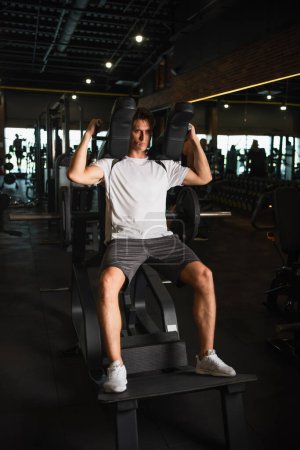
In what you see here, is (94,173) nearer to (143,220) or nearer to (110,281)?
(143,220)

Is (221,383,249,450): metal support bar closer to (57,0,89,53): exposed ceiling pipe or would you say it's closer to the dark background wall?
(57,0,89,53): exposed ceiling pipe

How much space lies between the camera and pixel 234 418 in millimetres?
1449

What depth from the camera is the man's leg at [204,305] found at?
162 centimetres

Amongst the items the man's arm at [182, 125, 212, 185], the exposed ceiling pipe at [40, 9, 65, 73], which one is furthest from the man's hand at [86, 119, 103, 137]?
the exposed ceiling pipe at [40, 9, 65, 73]

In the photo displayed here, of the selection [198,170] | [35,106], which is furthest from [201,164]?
[35,106]

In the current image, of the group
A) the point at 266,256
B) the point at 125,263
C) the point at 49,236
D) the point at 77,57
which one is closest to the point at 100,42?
the point at 77,57

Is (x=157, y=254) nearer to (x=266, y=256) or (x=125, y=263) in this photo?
(x=125, y=263)

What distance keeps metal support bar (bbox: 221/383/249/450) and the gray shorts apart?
46cm

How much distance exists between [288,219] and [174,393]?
52.7 inches

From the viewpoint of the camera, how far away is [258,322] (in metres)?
2.58

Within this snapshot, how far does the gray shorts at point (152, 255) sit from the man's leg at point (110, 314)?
3.8 inches

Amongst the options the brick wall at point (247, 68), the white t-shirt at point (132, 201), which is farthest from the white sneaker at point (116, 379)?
the brick wall at point (247, 68)

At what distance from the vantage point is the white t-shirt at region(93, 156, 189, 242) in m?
1.82

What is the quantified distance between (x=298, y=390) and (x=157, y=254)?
2.66ft
